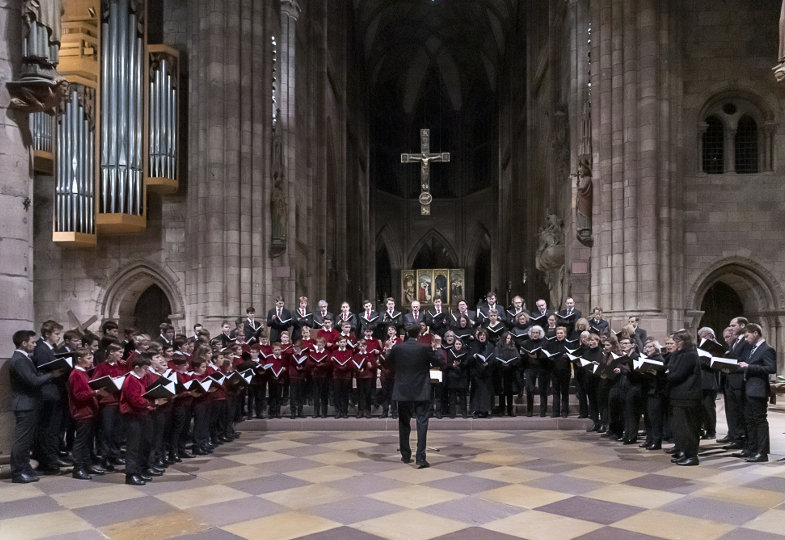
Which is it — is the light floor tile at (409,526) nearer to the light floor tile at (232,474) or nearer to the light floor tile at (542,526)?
the light floor tile at (542,526)

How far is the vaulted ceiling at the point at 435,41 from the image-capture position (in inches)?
1558

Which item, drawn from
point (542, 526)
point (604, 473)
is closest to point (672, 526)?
point (542, 526)

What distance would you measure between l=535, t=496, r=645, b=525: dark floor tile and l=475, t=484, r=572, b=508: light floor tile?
0.13 m

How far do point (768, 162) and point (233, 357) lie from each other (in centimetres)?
1386

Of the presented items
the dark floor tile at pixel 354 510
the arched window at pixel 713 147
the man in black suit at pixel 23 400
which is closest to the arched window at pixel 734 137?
the arched window at pixel 713 147

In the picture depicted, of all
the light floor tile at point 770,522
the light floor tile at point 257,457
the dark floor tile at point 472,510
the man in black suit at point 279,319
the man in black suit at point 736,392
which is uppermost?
the man in black suit at point 279,319

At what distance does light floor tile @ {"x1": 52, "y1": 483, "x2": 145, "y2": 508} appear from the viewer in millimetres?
7176

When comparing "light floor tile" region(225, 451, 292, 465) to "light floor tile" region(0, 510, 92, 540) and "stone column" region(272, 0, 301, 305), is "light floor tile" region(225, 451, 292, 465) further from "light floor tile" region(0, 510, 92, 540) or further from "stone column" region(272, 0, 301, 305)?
"stone column" region(272, 0, 301, 305)

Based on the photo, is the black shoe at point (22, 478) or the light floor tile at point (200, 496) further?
the black shoe at point (22, 478)

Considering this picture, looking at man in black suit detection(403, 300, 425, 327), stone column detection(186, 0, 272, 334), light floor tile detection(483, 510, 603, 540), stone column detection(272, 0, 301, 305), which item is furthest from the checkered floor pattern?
stone column detection(272, 0, 301, 305)

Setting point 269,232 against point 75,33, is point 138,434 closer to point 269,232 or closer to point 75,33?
point 269,232

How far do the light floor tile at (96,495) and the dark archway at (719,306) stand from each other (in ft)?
51.3

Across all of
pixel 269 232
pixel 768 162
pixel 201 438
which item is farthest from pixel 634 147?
pixel 201 438

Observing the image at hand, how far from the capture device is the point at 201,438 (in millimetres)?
10055
